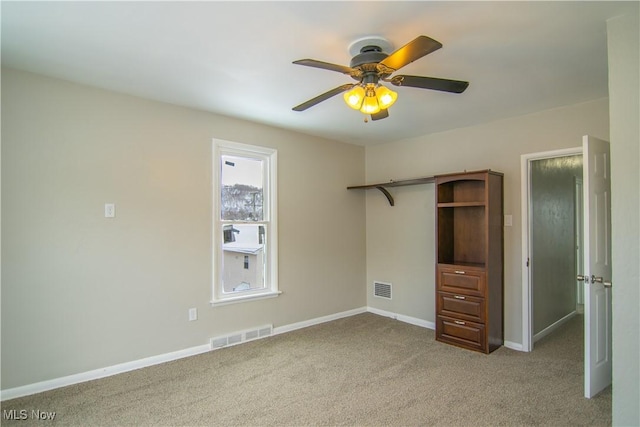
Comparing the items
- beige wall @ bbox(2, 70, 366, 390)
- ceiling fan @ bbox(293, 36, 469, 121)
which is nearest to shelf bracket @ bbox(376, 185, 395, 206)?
beige wall @ bbox(2, 70, 366, 390)

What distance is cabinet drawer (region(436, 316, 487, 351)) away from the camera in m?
3.59

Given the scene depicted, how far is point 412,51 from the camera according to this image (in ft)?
5.96

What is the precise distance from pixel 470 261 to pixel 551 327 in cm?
137

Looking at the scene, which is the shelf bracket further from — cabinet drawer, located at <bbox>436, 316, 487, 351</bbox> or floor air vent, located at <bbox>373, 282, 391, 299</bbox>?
cabinet drawer, located at <bbox>436, 316, 487, 351</bbox>

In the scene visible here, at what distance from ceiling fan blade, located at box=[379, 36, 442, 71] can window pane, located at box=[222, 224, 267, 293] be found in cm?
260

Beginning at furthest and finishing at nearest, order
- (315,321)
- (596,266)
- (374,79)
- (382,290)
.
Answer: (382,290) < (315,321) < (596,266) < (374,79)

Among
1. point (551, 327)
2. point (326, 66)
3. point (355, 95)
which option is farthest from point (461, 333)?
point (326, 66)

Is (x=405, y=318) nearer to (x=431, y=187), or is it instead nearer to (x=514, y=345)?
(x=514, y=345)

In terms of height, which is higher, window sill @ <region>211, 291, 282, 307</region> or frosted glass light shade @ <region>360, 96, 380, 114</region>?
frosted glass light shade @ <region>360, 96, 380, 114</region>

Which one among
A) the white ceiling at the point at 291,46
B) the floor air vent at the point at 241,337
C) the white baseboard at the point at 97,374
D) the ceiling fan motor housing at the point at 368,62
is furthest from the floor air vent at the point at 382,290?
the ceiling fan motor housing at the point at 368,62

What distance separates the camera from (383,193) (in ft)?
16.4

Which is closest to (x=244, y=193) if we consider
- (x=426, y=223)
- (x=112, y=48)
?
(x=112, y=48)

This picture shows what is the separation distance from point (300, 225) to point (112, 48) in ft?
9.05

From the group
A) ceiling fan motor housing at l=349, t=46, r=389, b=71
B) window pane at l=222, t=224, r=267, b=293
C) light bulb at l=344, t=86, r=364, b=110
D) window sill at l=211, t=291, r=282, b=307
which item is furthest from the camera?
window pane at l=222, t=224, r=267, b=293
